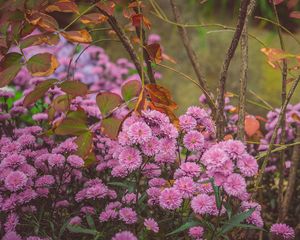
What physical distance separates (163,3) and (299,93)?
1.51 metres

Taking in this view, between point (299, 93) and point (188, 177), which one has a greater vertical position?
point (299, 93)

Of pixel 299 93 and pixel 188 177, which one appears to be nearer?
pixel 188 177

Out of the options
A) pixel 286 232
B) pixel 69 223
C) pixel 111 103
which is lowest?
pixel 69 223

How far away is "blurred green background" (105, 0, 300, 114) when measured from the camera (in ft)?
12.7

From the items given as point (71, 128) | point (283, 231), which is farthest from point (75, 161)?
point (283, 231)

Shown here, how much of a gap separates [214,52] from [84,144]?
10.0 ft

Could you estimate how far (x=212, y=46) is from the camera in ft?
13.8

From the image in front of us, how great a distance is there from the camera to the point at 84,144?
4.19 feet

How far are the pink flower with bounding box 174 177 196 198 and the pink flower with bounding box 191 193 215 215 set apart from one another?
22 millimetres

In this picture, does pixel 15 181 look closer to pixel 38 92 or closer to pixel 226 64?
pixel 38 92

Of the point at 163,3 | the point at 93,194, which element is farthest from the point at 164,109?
the point at 163,3

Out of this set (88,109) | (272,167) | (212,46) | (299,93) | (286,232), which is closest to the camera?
(286,232)

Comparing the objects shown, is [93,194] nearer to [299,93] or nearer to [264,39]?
[299,93]

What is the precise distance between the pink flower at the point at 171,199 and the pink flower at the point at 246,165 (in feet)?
0.58
